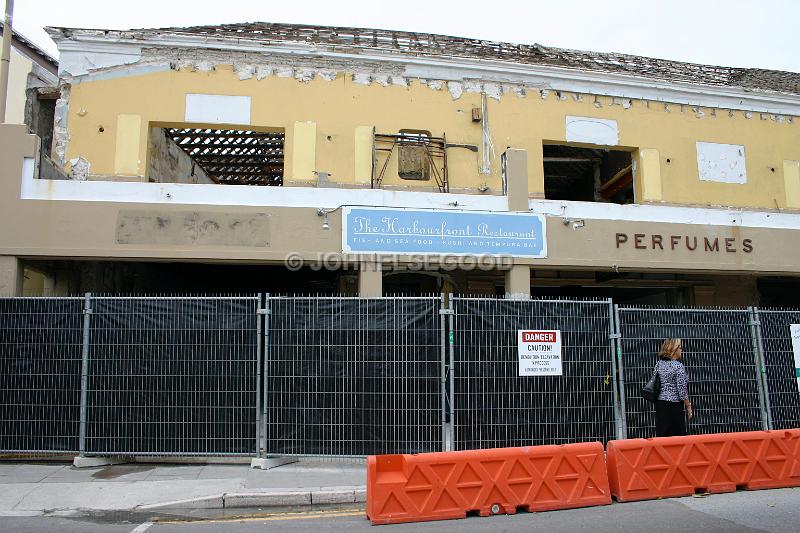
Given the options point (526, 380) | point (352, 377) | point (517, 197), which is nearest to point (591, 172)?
point (517, 197)

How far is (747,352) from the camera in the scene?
9.59m

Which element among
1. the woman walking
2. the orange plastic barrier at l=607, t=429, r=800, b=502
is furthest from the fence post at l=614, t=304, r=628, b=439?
the orange plastic barrier at l=607, t=429, r=800, b=502

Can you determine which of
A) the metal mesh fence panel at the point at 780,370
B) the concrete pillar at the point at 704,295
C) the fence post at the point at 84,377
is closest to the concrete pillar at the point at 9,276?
the fence post at the point at 84,377

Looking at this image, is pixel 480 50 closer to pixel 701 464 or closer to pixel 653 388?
pixel 653 388

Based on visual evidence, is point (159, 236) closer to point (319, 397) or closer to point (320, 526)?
point (319, 397)

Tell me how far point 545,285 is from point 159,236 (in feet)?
29.2

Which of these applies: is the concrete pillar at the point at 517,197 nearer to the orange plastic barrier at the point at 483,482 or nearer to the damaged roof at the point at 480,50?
the damaged roof at the point at 480,50

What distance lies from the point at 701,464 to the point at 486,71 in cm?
916

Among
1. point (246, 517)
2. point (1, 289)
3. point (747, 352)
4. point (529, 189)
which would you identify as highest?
point (529, 189)

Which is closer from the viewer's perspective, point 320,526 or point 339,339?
point 320,526

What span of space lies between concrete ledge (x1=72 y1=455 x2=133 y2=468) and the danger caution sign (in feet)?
17.8

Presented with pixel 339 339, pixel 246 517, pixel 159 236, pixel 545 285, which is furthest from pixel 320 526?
pixel 545 285

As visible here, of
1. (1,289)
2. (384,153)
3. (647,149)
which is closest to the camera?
(1,289)

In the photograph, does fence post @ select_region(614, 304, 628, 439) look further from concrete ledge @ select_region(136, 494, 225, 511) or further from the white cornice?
the white cornice
